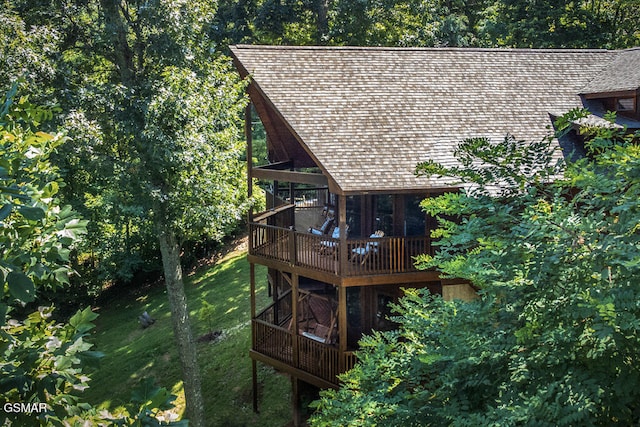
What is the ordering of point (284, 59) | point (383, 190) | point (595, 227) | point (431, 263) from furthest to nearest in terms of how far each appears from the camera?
point (284, 59) → point (383, 190) → point (431, 263) → point (595, 227)

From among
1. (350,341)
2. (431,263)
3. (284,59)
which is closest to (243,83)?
(284,59)

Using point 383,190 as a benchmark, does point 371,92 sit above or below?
above

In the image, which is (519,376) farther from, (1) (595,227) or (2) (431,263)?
(2) (431,263)

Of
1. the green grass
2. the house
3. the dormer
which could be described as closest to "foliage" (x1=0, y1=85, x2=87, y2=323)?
the house

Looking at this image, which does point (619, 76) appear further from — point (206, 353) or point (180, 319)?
point (206, 353)

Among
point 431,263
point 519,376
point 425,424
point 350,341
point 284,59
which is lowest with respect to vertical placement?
point 350,341

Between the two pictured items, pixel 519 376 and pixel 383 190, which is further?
pixel 383 190

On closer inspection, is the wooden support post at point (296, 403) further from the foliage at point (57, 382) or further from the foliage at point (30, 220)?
the foliage at point (30, 220)

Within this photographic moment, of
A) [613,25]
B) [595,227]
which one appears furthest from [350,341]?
[613,25]

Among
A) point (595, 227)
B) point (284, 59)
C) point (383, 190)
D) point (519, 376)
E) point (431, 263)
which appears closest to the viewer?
point (595, 227)
